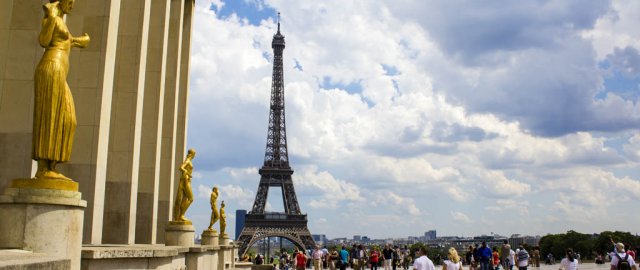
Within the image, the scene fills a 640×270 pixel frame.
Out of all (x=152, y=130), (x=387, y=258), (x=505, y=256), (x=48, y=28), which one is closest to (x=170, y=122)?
(x=152, y=130)

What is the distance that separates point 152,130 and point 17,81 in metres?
9.06

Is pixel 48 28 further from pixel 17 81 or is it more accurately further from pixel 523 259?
pixel 523 259

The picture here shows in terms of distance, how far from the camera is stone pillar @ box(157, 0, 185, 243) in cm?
2503

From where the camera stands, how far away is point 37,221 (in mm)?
7141

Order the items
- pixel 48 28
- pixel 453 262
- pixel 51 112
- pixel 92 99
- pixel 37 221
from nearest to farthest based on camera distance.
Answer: pixel 37 221
pixel 51 112
pixel 48 28
pixel 453 262
pixel 92 99

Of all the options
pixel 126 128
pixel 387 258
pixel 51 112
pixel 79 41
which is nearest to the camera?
pixel 51 112

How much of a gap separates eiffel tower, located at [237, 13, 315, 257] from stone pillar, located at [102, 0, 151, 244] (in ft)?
227

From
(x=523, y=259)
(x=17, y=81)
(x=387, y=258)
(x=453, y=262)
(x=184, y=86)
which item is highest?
(x=184, y=86)

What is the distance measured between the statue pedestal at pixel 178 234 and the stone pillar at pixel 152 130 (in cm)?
298

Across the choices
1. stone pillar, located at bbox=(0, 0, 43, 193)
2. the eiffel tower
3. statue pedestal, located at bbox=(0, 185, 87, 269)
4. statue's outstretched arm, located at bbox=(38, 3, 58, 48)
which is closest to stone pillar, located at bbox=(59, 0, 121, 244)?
stone pillar, located at bbox=(0, 0, 43, 193)

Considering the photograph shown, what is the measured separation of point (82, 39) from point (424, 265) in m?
7.76

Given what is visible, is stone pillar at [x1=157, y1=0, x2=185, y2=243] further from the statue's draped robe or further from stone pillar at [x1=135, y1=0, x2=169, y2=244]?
the statue's draped robe

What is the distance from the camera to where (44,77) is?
7.60m

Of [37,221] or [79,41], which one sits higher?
[79,41]
